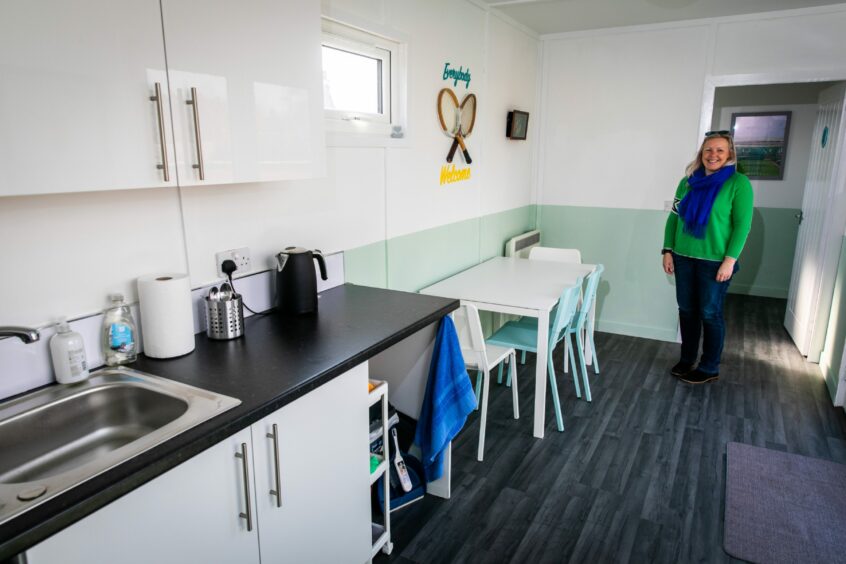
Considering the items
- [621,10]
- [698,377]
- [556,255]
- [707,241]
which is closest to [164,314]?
[556,255]

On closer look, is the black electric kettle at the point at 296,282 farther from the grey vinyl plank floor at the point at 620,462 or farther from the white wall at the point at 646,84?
the white wall at the point at 646,84

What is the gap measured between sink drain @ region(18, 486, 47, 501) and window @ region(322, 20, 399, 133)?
171 cm

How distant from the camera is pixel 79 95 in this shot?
1209 mm

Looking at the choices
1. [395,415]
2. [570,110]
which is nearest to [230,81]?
[395,415]

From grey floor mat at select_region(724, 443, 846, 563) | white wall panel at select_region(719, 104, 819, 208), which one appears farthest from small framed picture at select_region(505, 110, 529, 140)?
white wall panel at select_region(719, 104, 819, 208)

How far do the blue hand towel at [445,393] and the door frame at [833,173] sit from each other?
289 centimetres

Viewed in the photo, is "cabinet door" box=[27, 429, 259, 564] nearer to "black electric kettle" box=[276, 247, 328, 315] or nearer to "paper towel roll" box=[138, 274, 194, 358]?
"paper towel roll" box=[138, 274, 194, 358]

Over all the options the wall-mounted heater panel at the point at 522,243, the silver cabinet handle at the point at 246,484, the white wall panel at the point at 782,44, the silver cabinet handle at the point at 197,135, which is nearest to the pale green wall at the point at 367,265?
the silver cabinet handle at the point at 197,135

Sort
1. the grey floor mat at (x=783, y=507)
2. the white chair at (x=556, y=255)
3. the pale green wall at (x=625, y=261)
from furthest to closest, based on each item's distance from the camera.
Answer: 1. the pale green wall at (x=625, y=261)
2. the white chair at (x=556, y=255)
3. the grey floor mat at (x=783, y=507)

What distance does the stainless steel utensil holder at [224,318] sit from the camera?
1.79 m

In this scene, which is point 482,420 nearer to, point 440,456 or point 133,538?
point 440,456

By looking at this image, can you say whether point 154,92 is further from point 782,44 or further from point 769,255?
point 769,255

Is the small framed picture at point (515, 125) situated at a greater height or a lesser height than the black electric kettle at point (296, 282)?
greater

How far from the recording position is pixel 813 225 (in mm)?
4168
